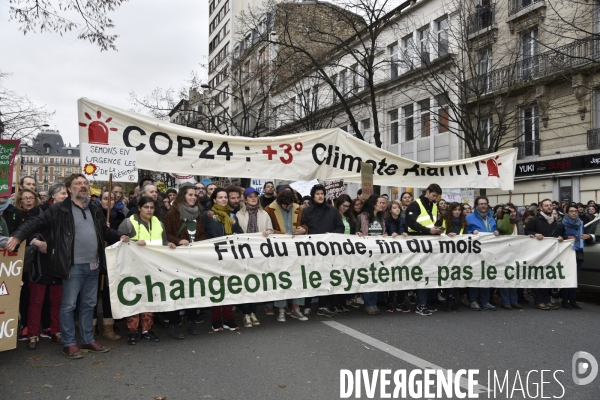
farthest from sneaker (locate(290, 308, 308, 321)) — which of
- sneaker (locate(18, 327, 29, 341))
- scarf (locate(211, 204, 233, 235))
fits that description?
sneaker (locate(18, 327, 29, 341))

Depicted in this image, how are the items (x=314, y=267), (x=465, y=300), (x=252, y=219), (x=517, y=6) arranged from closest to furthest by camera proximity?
(x=314, y=267) → (x=252, y=219) → (x=465, y=300) → (x=517, y=6)

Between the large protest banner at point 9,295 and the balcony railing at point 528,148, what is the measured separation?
20.6 meters

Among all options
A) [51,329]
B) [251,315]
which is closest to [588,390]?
[251,315]

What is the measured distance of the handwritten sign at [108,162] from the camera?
6.11m

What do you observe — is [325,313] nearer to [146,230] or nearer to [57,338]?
[146,230]

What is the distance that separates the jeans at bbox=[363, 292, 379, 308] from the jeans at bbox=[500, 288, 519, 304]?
2.21 meters

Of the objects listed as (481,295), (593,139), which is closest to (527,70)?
(593,139)

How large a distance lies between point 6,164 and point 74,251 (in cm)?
154

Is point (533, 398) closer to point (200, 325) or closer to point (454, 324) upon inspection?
point (454, 324)

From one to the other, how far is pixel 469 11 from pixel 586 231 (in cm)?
1080

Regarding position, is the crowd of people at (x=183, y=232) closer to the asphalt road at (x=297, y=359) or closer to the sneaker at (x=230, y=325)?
the sneaker at (x=230, y=325)

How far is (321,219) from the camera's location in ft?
25.8

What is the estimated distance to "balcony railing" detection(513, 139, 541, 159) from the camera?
2210cm

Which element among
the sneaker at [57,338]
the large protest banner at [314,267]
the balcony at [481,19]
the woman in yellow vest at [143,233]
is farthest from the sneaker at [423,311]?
the balcony at [481,19]
